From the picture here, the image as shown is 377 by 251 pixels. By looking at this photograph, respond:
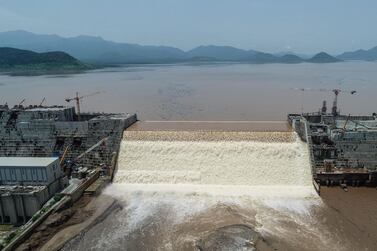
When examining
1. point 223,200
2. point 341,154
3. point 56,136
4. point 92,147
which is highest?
point 56,136

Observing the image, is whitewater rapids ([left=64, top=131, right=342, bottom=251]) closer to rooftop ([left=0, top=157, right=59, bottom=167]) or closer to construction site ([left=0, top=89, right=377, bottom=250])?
construction site ([left=0, top=89, right=377, bottom=250])

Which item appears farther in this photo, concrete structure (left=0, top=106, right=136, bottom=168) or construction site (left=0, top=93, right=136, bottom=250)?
concrete structure (left=0, top=106, right=136, bottom=168)

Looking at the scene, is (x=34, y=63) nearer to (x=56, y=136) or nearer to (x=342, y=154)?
(x=56, y=136)

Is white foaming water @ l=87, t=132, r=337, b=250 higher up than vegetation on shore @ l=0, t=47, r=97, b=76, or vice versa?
vegetation on shore @ l=0, t=47, r=97, b=76

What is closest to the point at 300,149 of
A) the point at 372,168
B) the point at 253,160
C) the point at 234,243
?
the point at 253,160

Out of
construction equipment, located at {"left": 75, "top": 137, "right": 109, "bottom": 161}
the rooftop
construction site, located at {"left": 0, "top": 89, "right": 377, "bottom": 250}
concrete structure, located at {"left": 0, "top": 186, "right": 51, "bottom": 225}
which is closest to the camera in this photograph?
construction site, located at {"left": 0, "top": 89, "right": 377, "bottom": 250}

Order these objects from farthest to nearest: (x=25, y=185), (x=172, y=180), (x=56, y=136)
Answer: (x=56, y=136) → (x=172, y=180) → (x=25, y=185)

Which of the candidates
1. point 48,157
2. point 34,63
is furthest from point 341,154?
point 34,63

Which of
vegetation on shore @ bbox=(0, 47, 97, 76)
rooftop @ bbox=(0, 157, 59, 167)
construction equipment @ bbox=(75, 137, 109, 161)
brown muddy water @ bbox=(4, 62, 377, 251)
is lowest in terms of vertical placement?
brown muddy water @ bbox=(4, 62, 377, 251)

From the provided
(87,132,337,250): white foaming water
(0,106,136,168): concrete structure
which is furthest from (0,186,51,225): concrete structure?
(0,106,136,168): concrete structure

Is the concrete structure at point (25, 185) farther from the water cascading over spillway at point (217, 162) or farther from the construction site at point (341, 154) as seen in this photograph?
the construction site at point (341, 154)
